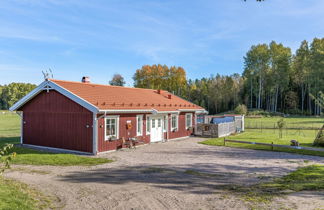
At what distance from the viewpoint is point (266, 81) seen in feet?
191

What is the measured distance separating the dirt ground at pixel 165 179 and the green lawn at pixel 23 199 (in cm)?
37

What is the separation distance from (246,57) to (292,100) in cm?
1489

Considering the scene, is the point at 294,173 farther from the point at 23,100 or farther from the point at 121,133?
the point at 23,100

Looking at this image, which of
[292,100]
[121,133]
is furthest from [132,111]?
[292,100]

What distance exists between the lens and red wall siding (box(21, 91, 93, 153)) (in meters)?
14.4

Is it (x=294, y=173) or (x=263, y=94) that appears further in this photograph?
(x=263, y=94)

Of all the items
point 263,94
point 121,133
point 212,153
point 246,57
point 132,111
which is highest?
point 246,57

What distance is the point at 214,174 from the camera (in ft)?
31.6

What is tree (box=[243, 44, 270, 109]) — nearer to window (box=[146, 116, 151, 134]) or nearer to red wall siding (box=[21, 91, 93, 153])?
window (box=[146, 116, 151, 134])

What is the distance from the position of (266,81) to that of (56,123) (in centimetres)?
5394

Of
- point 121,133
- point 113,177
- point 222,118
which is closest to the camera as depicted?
point 113,177

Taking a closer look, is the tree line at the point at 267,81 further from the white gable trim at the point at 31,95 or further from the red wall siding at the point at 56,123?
the white gable trim at the point at 31,95

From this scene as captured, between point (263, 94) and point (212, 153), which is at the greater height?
point (263, 94)

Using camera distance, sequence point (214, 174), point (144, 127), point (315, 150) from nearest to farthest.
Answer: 1. point (214, 174)
2. point (315, 150)
3. point (144, 127)
